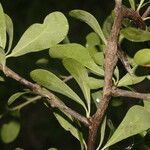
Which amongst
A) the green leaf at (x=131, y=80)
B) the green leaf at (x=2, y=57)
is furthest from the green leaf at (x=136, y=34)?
the green leaf at (x=2, y=57)

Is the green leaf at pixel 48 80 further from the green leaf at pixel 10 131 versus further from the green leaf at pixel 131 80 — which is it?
the green leaf at pixel 10 131

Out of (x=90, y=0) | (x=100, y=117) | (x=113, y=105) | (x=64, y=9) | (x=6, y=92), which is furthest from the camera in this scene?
(x=90, y=0)

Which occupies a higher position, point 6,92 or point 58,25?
point 58,25

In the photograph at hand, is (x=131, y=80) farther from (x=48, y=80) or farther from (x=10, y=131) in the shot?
(x=10, y=131)

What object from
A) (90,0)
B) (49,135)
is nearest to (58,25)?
(90,0)

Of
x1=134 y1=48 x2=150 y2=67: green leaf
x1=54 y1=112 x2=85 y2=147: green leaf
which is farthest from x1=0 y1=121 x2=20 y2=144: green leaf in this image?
x1=134 y1=48 x2=150 y2=67: green leaf

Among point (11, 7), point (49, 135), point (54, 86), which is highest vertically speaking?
point (54, 86)

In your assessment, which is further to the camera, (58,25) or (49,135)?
Answer: (49,135)

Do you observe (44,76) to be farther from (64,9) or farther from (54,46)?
(64,9)

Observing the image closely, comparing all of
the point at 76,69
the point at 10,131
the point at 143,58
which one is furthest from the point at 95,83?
A: the point at 10,131
